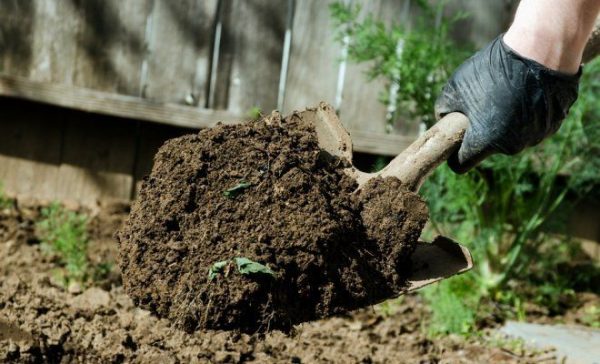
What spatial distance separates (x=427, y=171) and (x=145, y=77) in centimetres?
230

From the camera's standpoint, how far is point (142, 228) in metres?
2.32

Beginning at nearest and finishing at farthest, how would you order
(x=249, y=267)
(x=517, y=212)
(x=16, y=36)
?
(x=249, y=267) < (x=517, y=212) < (x=16, y=36)

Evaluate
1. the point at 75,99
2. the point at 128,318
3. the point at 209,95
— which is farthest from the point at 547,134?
the point at 75,99

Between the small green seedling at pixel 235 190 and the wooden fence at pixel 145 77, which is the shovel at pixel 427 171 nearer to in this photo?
the small green seedling at pixel 235 190

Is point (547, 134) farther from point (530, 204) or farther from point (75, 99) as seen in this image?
point (75, 99)

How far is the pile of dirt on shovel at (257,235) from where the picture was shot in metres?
2.23

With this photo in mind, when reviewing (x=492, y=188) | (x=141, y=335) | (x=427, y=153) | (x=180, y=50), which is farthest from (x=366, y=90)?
(x=141, y=335)

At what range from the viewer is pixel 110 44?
4301 millimetres

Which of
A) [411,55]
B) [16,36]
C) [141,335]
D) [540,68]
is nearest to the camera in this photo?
[540,68]

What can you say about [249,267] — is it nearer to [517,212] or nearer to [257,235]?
[257,235]

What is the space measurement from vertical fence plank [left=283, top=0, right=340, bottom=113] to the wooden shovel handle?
6.45 feet

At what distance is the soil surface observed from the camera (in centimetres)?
269

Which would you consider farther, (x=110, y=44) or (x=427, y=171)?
(x=110, y=44)

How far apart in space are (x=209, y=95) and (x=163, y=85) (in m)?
0.26
